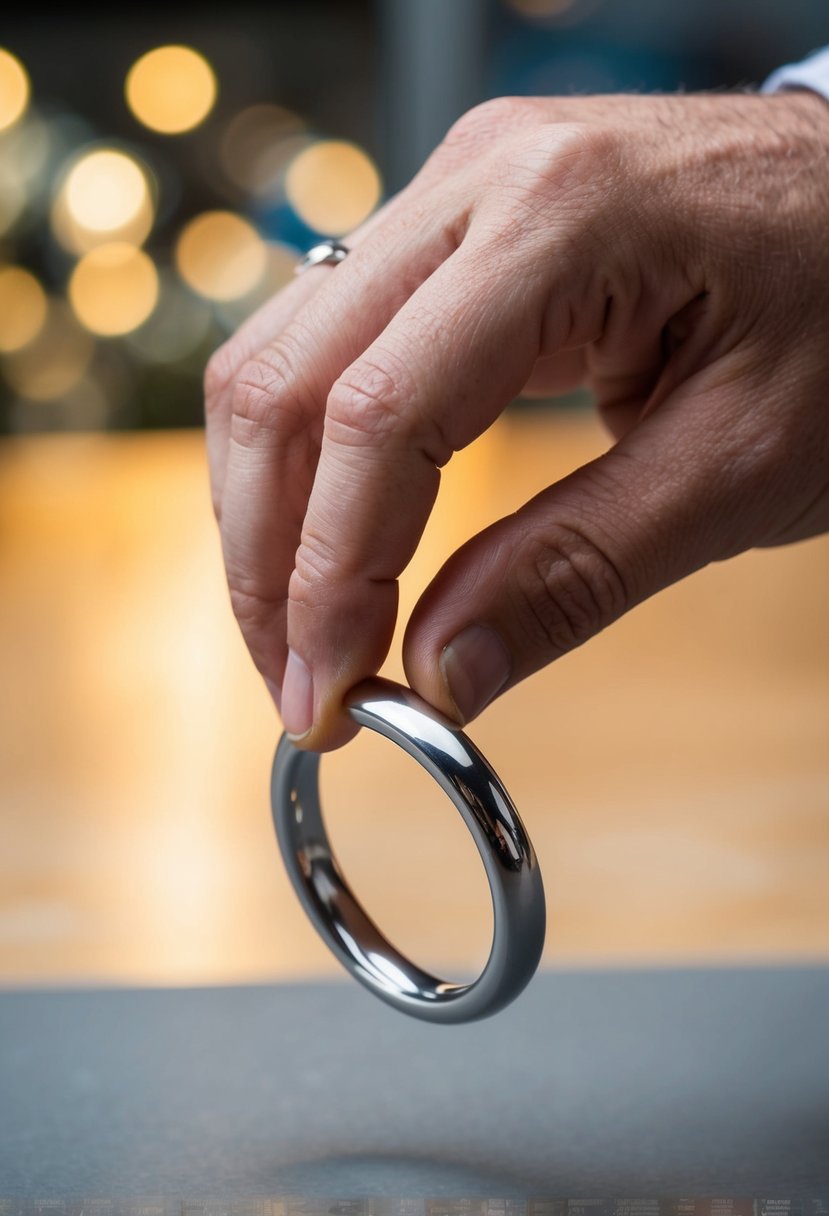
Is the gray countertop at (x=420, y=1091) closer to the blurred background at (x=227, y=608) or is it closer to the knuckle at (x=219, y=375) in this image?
the blurred background at (x=227, y=608)

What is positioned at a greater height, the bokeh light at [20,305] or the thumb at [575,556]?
the bokeh light at [20,305]

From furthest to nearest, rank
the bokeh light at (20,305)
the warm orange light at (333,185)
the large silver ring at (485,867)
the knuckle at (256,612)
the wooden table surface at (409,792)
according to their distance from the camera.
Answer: the bokeh light at (20,305), the warm orange light at (333,185), the wooden table surface at (409,792), the knuckle at (256,612), the large silver ring at (485,867)

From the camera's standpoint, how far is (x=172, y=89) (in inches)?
122

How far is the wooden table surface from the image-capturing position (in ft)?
2.22

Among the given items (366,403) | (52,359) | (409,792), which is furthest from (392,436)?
(52,359)

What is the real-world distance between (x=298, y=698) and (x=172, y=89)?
2.95m

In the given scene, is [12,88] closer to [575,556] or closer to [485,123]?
[485,123]

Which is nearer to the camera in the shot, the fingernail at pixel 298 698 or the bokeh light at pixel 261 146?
the fingernail at pixel 298 698

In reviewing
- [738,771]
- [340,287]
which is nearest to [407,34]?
[738,771]

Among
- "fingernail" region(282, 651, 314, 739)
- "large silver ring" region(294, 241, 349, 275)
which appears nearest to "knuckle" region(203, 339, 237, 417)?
"large silver ring" region(294, 241, 349, 275)

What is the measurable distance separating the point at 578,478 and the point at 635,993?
0.82 feet

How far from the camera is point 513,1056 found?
538 mm

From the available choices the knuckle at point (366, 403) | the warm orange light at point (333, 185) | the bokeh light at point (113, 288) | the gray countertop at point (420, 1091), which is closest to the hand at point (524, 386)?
the knuckle at point (366, 403)

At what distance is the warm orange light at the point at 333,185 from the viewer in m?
3.08
